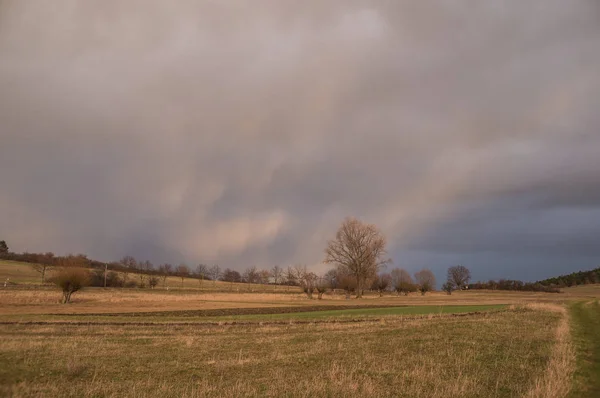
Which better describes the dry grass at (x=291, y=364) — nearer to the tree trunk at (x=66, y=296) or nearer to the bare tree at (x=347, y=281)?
the tree trunk at (x=66, y=296)

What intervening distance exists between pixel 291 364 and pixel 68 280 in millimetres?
65563

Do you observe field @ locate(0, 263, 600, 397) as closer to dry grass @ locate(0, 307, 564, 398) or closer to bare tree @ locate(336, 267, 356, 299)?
dry grass @ locate(0, 307, 564, 398)

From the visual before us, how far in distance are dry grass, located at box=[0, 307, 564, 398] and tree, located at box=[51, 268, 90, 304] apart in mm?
45769

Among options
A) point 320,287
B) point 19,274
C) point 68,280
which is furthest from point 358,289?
point 19,274

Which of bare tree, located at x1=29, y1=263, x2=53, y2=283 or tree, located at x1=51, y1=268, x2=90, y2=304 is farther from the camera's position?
bare tree, located at x1=29, y1=263, x2=53, y2=283

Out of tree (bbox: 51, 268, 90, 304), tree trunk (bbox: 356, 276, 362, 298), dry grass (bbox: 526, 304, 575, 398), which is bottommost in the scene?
tree trunk (bbox: 356, 276, 362, 298)

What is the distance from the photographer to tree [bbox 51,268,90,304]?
231 feet

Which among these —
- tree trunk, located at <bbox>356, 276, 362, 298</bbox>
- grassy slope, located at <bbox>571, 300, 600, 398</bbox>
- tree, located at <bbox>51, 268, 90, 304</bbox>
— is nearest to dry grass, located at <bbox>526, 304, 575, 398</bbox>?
grassy slope, located at <bbox>571, 300, 600, 398</bbox>

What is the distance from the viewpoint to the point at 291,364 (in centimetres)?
1848

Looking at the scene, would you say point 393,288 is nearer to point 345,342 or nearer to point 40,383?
point 345,342

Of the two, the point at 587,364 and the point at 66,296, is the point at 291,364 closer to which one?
the point at 587,364

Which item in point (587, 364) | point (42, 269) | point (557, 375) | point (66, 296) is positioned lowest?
point (66, 296)

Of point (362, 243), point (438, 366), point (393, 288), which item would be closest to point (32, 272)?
point (362, 243)

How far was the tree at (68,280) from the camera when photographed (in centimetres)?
7031
